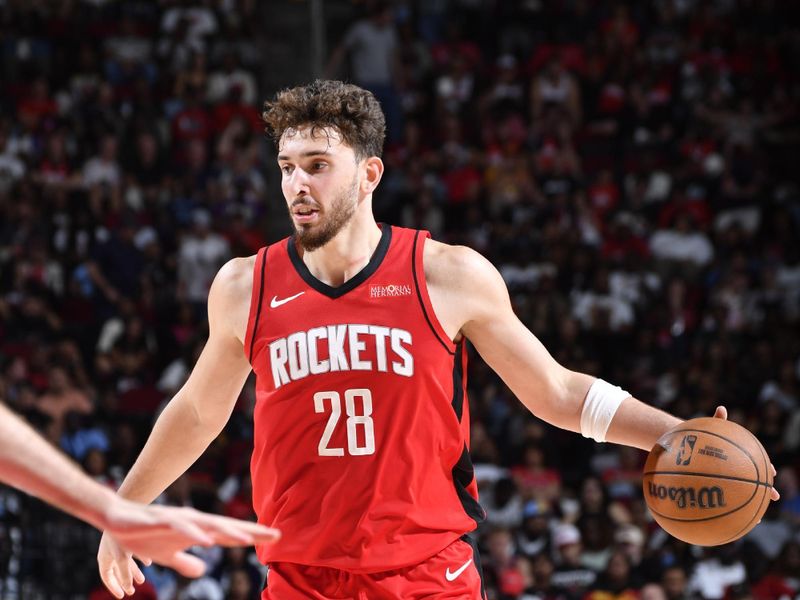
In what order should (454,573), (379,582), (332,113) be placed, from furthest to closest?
(332,113) < (454,573) < (379,582)

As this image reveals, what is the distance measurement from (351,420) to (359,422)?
3 cm

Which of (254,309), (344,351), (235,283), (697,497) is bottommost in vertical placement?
(697,497)

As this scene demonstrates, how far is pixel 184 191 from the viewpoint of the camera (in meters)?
14.2

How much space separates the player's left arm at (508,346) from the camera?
4.29 m

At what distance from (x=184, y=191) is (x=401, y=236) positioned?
10.1 meters

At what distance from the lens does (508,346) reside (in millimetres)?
4355

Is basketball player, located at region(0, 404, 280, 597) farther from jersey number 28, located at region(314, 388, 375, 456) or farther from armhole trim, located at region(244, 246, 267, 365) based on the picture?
armhole trim, located at region(244, 246, 267, 365)

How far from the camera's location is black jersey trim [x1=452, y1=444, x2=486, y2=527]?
4.34 meters

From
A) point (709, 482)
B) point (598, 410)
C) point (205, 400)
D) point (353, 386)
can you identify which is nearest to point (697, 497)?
point (709, 482)

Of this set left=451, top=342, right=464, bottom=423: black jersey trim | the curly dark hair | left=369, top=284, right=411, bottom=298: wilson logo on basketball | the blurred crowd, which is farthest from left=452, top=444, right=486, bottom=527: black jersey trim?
the blurred crowd

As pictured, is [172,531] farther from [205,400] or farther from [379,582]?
[205,400]

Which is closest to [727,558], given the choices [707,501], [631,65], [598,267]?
[598,267]

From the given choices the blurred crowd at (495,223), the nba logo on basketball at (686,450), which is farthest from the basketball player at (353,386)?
the blurred crowd at (495,223)

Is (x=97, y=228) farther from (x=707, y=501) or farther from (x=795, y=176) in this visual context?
(x=707, y=501)
